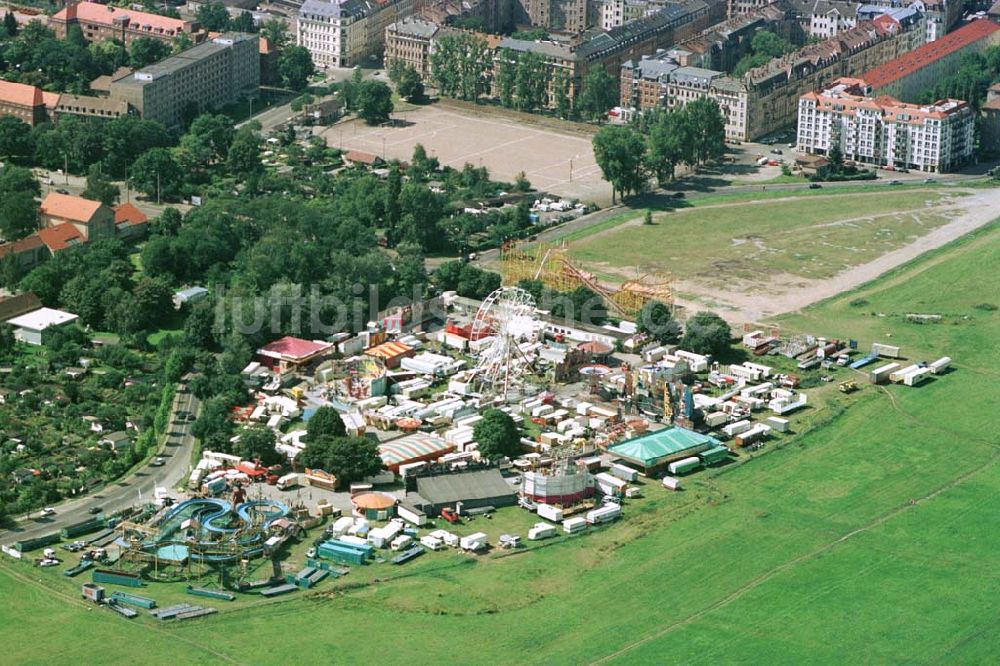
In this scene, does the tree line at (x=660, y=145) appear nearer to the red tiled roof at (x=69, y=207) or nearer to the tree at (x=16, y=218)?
the red tiled roof at (x=69, y=207)

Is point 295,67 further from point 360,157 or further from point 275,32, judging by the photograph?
point 360,157

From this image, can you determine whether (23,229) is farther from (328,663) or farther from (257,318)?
(328,663)

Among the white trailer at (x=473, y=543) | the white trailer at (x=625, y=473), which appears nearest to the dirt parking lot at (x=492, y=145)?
the white trailer at (x=625, y=473)

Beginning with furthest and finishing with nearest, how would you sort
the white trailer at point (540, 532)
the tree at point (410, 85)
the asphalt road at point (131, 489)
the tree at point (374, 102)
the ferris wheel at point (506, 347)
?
the tree at point (410, 85)
the tree at point (374, 102)
the ferris wheel at point (506, 347)
the white trailer at point (540, 532)
the asphalt road at point (131, 489)

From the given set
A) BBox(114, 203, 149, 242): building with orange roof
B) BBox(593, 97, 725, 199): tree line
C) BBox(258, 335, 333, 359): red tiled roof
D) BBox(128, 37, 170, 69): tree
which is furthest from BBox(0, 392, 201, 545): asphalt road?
BBox(128, 37, 170, 69): tree

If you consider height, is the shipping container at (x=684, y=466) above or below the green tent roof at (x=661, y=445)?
below
